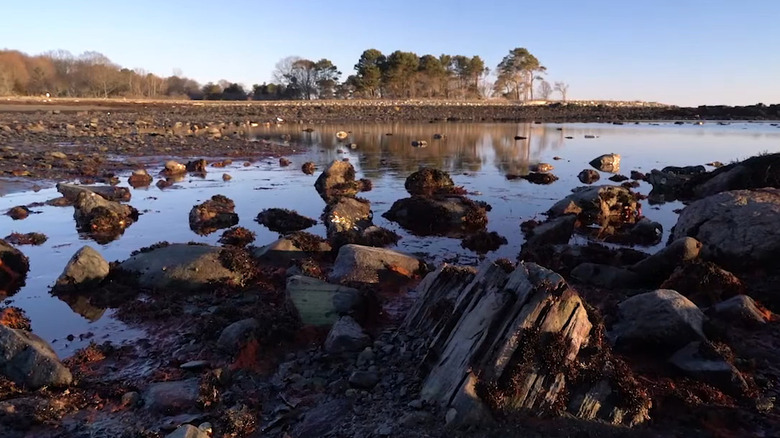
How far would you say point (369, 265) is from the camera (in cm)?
1162

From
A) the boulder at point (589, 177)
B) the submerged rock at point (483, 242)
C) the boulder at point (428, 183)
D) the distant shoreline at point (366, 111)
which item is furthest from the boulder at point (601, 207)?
the distant shoreline at point (366, 111)

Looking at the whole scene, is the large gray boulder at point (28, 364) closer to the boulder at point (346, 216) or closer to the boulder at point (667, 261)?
the boulder at point (346, 216)

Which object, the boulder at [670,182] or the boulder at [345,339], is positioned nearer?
the boulder at [345,339]

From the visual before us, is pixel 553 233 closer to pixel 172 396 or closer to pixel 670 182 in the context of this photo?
pixel 172 396

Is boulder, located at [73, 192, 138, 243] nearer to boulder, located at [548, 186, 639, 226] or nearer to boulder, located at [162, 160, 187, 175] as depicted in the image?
boulder, located at [162, 160, 187, 175]

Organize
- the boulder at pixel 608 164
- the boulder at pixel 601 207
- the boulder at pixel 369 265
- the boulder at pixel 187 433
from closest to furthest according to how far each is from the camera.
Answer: the boulder at pixel 187 433 → the boulder at pixel 369 265 → the boulder at pixel 601 207 → the boulder at pixel 608 164

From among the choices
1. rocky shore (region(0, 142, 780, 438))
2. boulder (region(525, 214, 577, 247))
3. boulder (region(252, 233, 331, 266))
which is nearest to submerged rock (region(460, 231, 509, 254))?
boulder (region(525, 214, 577, 247))

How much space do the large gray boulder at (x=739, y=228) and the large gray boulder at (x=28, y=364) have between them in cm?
1351

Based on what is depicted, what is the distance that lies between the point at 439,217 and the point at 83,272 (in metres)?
10.7

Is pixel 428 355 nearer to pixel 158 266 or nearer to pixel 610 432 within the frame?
pixel 610 432

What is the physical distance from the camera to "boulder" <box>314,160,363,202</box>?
2286 cm

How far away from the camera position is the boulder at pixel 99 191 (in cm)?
1945

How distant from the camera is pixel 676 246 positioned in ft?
37.8

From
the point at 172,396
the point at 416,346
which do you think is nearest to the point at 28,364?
the point at 172,396
